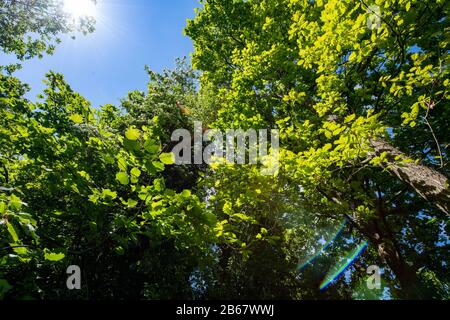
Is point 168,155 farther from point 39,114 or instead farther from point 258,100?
point 258,100

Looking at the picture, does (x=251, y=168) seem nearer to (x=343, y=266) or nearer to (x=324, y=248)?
(x=324, y=248)

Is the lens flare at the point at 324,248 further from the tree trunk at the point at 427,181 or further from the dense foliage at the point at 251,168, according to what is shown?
the tree trunk at the point at 427,181

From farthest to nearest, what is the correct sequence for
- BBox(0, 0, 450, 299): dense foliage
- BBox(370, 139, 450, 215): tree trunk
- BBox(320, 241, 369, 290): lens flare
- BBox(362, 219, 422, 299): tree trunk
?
BBox(320, 241, 369, 290): lens flare, BBox(362, 219, 422, 299): tree trunk, BBox(370, 139, 450, 215): tree trunk, BBox(0, 0, 450, 299): dense foliage

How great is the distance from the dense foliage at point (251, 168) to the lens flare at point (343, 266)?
6.5 inches

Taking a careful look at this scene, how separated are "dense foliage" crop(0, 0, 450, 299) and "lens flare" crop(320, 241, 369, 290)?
165mm

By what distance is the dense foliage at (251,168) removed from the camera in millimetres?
2688

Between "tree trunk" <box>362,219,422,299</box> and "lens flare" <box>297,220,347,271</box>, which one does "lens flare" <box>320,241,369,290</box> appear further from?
"tree trunk" <box>362,219,422,299</box>

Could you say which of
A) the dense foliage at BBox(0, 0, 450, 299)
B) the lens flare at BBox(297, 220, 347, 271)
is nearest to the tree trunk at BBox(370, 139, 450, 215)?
the dense foliage at BBox(0, 0, 450, 299)

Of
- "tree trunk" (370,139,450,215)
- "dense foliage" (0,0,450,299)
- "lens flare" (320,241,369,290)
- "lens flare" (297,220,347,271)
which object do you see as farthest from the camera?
"lens flare" (320,241,369,290)

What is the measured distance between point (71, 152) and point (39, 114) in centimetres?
288

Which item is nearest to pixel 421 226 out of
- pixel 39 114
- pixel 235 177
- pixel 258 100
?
pixel 258 100

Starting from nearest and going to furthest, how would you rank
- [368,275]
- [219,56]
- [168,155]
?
[168,155], [219,56], [368,275]

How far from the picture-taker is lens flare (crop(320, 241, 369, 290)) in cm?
1188
